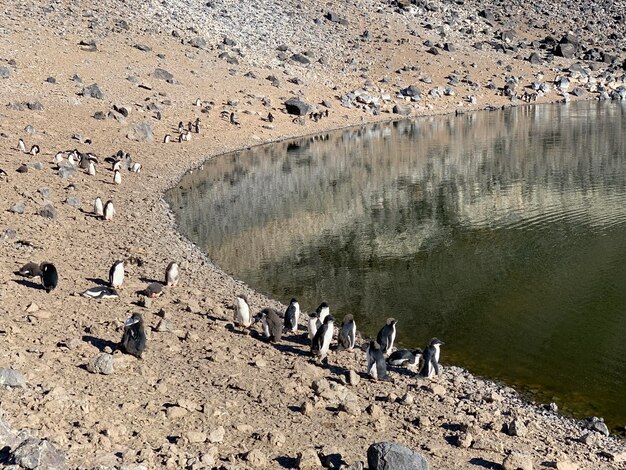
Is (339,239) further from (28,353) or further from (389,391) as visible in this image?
(28,353)

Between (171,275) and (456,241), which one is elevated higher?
(171,275)

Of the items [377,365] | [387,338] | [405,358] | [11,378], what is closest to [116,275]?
[11,378]

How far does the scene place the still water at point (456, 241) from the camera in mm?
18891

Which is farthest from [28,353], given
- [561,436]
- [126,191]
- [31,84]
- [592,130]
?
[592,130]

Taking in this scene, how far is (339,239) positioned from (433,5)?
255ft

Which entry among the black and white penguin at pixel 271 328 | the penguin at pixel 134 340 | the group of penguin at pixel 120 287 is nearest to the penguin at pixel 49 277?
the group of penguin at pixel 120 287

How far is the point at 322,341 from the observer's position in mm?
16500

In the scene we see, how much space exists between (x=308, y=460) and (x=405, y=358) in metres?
5.38

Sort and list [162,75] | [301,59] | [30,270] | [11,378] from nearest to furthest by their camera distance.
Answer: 1. [11,378]
2. [30,270]
3. [162,75]
4. [301,59]

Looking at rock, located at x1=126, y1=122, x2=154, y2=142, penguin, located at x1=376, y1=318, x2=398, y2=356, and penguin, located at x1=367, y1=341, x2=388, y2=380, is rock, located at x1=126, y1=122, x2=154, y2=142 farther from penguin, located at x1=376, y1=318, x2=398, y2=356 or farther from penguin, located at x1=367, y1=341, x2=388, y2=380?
penguin, located at x1=367, y1=341, x2=388, y2=380

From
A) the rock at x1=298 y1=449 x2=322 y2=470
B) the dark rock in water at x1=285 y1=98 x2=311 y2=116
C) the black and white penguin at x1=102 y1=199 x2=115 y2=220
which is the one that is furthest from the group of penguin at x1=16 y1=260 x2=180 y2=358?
the dark rock in water at x1=285 y1=98 x2=311 y2=116

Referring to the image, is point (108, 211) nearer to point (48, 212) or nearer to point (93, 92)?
point (48, 212)

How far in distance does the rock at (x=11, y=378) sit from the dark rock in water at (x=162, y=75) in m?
47.9

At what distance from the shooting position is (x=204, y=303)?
19.9 m
